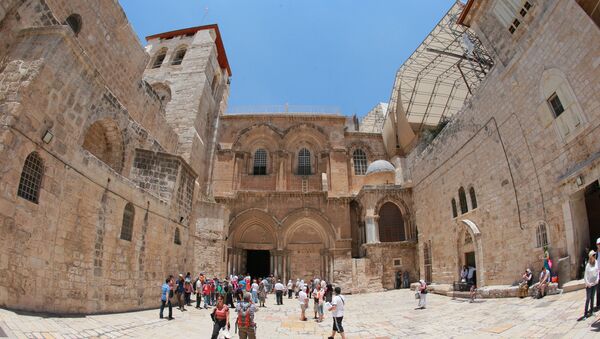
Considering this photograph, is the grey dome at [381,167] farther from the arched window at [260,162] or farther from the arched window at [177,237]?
the arched window at [177,237]

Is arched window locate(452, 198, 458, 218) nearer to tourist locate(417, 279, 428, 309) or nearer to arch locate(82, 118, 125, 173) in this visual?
tourist locate(417, 279, 428, 309)

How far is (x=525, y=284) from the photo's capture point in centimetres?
954

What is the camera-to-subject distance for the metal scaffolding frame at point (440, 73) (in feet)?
62.1

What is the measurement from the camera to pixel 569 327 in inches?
224

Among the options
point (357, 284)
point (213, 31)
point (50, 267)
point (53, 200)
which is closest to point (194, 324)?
point (50, 267)

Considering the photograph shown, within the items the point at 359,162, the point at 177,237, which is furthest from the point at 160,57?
the point at 177,237

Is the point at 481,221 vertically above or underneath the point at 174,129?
underneath

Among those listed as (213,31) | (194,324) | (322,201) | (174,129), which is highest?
(213,31)

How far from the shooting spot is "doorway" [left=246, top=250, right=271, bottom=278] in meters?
23.1

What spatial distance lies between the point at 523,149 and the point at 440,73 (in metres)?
13.4

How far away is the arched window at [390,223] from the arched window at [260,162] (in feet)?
28.2

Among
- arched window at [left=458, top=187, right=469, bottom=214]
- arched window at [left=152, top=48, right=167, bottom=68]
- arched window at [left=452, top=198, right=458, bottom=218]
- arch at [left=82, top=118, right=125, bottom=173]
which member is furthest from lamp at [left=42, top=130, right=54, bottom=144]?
arched window at [left=152, top=48, right=167, bottom=68]

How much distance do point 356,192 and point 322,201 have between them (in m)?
2.93

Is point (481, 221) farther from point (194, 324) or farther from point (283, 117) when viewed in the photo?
point (283, 117)
